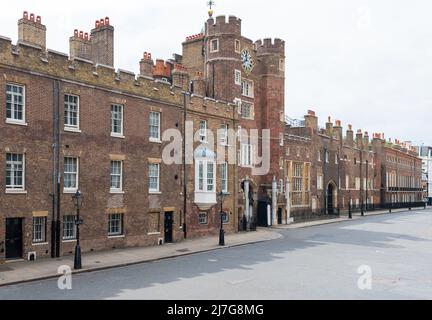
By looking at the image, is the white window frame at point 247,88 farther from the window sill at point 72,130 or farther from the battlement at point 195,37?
the window sill at point 72,130

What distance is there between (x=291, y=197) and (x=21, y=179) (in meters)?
35.0

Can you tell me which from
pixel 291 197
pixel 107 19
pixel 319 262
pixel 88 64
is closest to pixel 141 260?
pixel 319 262

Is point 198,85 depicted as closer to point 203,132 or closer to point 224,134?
point 224,134

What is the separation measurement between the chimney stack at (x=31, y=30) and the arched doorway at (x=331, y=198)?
49.5 meters

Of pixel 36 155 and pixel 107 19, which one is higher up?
pixel 107 19

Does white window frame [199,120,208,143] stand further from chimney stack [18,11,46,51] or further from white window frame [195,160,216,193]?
chimney stack [18,11,46,51]

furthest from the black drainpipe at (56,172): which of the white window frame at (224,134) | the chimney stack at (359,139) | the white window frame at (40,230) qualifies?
the chimney stack at (359,139)

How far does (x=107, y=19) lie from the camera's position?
102 feet

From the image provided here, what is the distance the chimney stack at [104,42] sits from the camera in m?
31.0

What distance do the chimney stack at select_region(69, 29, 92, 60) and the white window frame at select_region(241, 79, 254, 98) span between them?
1695cm

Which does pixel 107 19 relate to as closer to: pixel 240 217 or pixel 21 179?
pixel 21 179

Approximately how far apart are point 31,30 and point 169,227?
50.7ft

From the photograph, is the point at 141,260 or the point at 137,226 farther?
the point at 137,226

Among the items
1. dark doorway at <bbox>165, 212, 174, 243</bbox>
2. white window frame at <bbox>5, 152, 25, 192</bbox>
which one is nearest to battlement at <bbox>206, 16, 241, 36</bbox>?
dark doorway at <bbox>165, 212, 174, 243</bbox>
